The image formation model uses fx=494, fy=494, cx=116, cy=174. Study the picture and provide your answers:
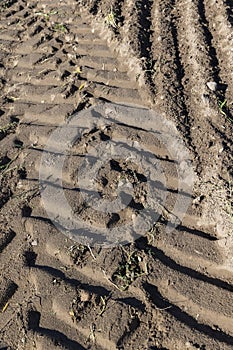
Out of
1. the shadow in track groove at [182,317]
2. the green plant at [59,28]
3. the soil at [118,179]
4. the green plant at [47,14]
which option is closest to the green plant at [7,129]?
the soil at [118,179]

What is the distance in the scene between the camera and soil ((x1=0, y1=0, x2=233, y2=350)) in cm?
300

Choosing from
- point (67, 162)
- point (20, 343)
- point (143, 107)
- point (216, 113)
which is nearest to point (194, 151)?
point (216, 113)

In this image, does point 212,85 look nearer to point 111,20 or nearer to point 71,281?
point 111,20

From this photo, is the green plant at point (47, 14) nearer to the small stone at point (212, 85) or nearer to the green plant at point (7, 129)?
the green plant at point (7, 129)

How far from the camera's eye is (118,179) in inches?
146

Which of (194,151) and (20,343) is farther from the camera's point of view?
(194,151)

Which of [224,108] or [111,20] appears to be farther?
[111,20]

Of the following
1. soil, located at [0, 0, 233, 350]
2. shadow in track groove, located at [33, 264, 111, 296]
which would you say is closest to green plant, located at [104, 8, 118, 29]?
soil, located at [0, 0, 233, 350]

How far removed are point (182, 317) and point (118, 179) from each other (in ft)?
3.85

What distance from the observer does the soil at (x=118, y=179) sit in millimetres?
3000

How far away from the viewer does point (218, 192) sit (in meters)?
3.45

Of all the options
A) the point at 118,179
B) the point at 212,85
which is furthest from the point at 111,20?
the point at 118,179

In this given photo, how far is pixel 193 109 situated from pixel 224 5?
1449 mm

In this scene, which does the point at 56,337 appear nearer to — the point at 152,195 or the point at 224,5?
the point at 152,195
